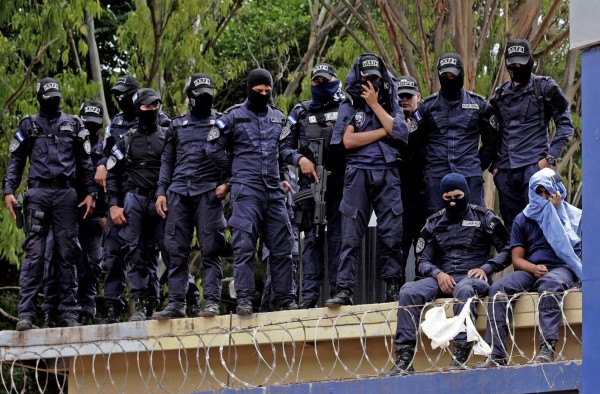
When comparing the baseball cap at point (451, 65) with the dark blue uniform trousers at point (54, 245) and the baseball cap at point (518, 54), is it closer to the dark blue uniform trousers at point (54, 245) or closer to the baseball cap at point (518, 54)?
the baseball cap at point (518, 54)

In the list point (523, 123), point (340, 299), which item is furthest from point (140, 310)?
point (523, 123)

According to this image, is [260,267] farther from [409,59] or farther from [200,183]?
[200,183]

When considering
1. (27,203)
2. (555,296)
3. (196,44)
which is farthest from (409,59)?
(555,296)

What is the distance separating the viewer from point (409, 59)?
16.1 m

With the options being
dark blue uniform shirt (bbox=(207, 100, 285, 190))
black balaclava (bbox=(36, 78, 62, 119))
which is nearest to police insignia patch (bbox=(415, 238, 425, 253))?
dark blue uniform shirt (bbox=(207, 100, 285, 190))

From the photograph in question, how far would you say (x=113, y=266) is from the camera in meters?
13.1

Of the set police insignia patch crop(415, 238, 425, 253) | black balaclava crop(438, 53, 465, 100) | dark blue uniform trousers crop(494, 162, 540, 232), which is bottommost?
police insignia patch crop(415, 238, 425, 253)

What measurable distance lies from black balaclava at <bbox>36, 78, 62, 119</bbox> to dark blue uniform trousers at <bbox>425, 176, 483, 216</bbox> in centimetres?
375

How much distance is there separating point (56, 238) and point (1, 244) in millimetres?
5028

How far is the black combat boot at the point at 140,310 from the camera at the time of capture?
495 inches

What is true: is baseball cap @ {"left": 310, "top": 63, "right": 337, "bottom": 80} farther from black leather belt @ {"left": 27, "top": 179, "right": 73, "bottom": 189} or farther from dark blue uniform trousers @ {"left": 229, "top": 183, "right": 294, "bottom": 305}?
black leather belt @ {"left": 27, "top": 179, "right": 73, "bottom": 189}

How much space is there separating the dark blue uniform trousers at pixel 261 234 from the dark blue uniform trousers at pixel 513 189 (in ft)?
5.99

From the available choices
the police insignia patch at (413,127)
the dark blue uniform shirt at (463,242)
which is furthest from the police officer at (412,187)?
the dark blue uniform shirt at (463,242)

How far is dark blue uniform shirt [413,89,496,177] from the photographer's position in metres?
11.2
